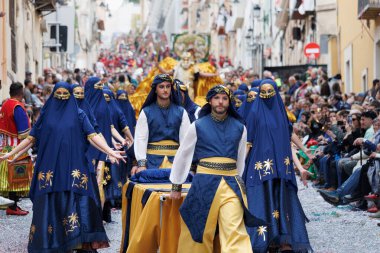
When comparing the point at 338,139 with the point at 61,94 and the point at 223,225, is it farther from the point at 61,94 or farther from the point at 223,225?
the point at 223,225

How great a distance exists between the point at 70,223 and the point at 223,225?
90.8 inches

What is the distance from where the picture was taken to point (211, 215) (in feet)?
30.6

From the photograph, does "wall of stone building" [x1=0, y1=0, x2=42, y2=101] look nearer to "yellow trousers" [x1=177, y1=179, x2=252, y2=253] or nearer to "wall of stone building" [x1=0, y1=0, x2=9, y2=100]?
"wall of stone building" [x1=0, y1=0, x2=9, y2=100]

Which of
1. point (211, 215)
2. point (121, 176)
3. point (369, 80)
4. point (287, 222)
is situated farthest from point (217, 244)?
point (369, 80)

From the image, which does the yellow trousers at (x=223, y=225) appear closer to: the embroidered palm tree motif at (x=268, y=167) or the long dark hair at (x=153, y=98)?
the embroidered palm tree motif at (x=268, y=167)

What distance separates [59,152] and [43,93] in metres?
16.0

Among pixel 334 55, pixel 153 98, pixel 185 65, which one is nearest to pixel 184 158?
pixel 153 98

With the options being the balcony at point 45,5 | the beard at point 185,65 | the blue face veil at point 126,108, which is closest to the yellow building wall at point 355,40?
the beard at point 185,65

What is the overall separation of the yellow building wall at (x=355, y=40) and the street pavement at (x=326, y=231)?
1300 cm

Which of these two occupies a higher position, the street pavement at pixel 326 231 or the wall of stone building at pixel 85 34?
the wall of stone building at pixel 85 34

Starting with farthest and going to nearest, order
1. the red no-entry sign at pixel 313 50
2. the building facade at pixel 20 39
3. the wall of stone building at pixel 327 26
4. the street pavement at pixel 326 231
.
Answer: the wall of stone building at pixel 327 26
the red no-entry sign at pixel 313 50
the building facade at pixel 20 39
the street pavement at pixel 326 231

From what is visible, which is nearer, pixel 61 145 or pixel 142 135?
pixel 61 145

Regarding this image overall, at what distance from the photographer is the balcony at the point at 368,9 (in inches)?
1032

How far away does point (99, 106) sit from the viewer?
15.2 m
